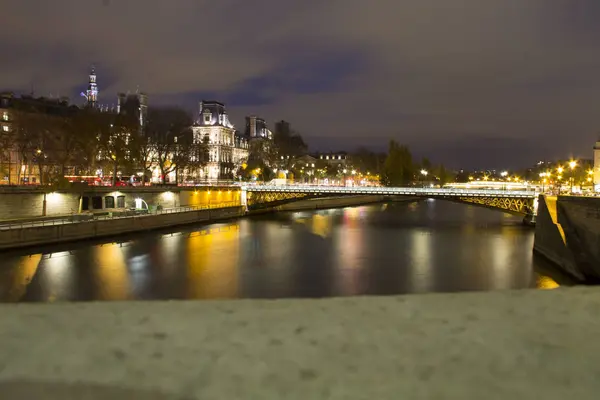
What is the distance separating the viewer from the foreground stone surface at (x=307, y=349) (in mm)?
3615

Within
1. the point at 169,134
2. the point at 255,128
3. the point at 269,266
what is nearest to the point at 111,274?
the point at 269,266

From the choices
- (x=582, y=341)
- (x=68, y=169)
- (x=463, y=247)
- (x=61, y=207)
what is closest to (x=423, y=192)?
(x=463, y=247)

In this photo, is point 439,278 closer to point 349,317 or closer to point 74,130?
point 349,317

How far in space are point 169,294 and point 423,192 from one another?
2851cm

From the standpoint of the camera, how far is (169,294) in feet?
54.3

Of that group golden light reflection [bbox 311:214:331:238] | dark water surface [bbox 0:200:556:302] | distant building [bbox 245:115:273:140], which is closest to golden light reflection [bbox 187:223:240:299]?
dark water surface [bbox 0:200:556:302]

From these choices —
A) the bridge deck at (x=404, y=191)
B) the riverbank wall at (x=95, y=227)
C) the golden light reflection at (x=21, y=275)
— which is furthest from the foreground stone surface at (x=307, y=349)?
the bridge deck at (x=404, y=191)

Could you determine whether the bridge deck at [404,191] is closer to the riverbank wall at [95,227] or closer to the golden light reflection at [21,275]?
the riverbank wall at [95,227]

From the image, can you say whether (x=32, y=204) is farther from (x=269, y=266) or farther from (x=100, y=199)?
(x=269, y=266)

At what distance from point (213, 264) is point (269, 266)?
237 centimetres

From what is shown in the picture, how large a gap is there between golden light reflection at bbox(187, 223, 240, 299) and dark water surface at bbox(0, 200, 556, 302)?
0.04 m

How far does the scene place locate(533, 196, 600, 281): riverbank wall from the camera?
18453 millimetres

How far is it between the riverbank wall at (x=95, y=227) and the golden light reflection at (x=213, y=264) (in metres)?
3.00

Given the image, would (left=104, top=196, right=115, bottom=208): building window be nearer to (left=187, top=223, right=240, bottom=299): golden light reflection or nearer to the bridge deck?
(left=187, top=223, right=240, bottom=299): golden light reflection
